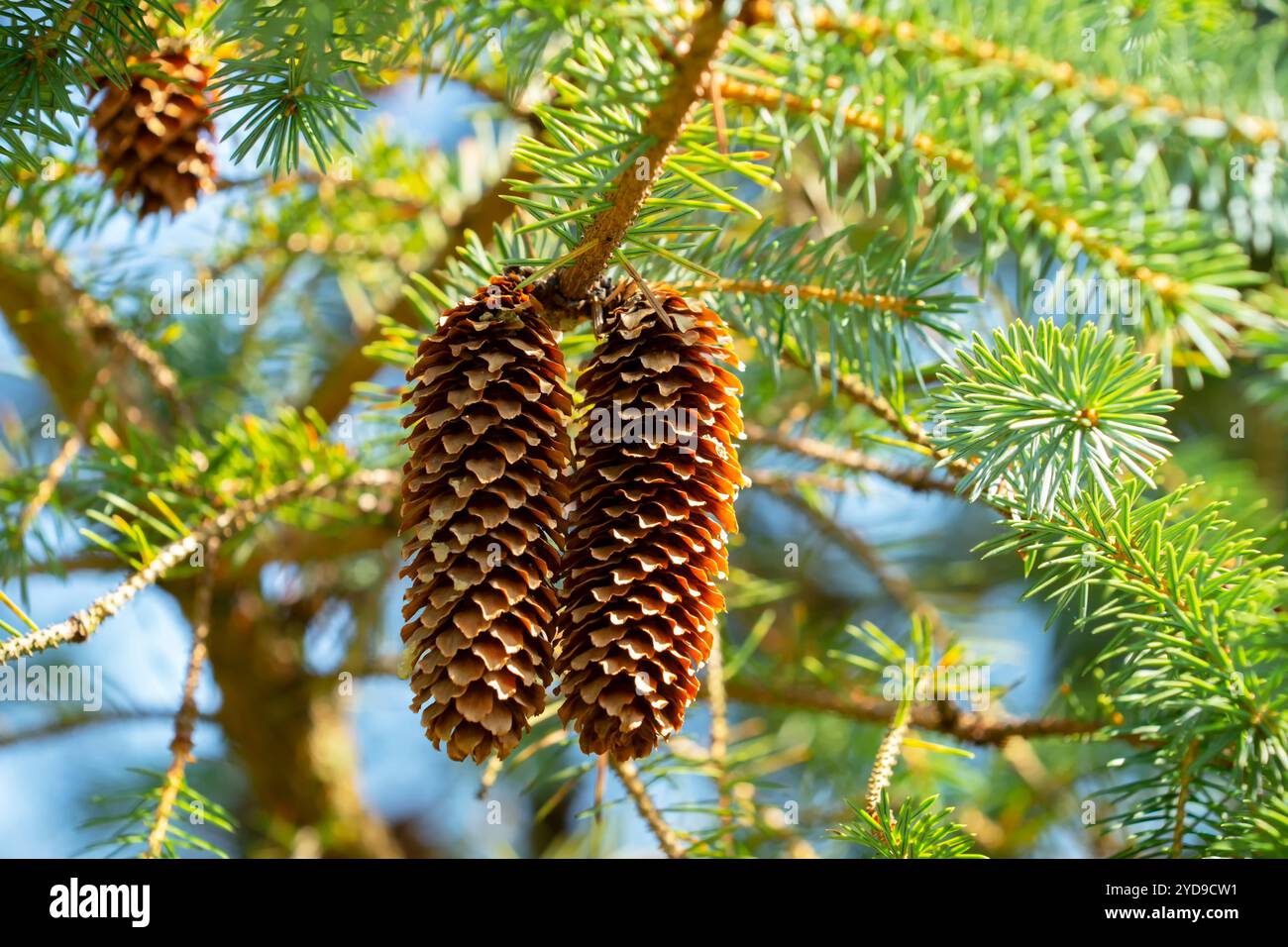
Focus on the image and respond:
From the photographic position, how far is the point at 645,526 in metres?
0.56

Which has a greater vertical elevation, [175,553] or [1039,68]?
[1039,68]

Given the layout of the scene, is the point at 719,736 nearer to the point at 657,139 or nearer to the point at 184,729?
the point at 184,729

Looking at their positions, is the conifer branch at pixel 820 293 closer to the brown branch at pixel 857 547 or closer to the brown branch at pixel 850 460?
the brown branch at pixel 850 460

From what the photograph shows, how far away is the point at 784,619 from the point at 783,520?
15 centimetres

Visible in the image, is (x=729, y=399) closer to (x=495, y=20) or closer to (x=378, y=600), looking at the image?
(x=495, y=20)

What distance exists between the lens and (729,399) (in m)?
0.59

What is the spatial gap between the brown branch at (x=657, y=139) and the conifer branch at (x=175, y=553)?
1.13ft

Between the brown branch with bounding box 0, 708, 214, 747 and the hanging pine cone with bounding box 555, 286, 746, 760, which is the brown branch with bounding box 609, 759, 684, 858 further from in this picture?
the brown branch with bounding box 0, 708, 214, 747

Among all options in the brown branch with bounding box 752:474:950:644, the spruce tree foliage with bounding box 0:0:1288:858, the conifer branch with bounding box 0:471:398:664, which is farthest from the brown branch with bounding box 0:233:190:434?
the brown branch with bounding box 752:474:950:644

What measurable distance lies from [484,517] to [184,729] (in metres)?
0.34

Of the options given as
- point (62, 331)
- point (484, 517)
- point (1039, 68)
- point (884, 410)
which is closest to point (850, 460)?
point (884, 410)

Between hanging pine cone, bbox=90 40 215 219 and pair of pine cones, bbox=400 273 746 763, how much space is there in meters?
0.34
